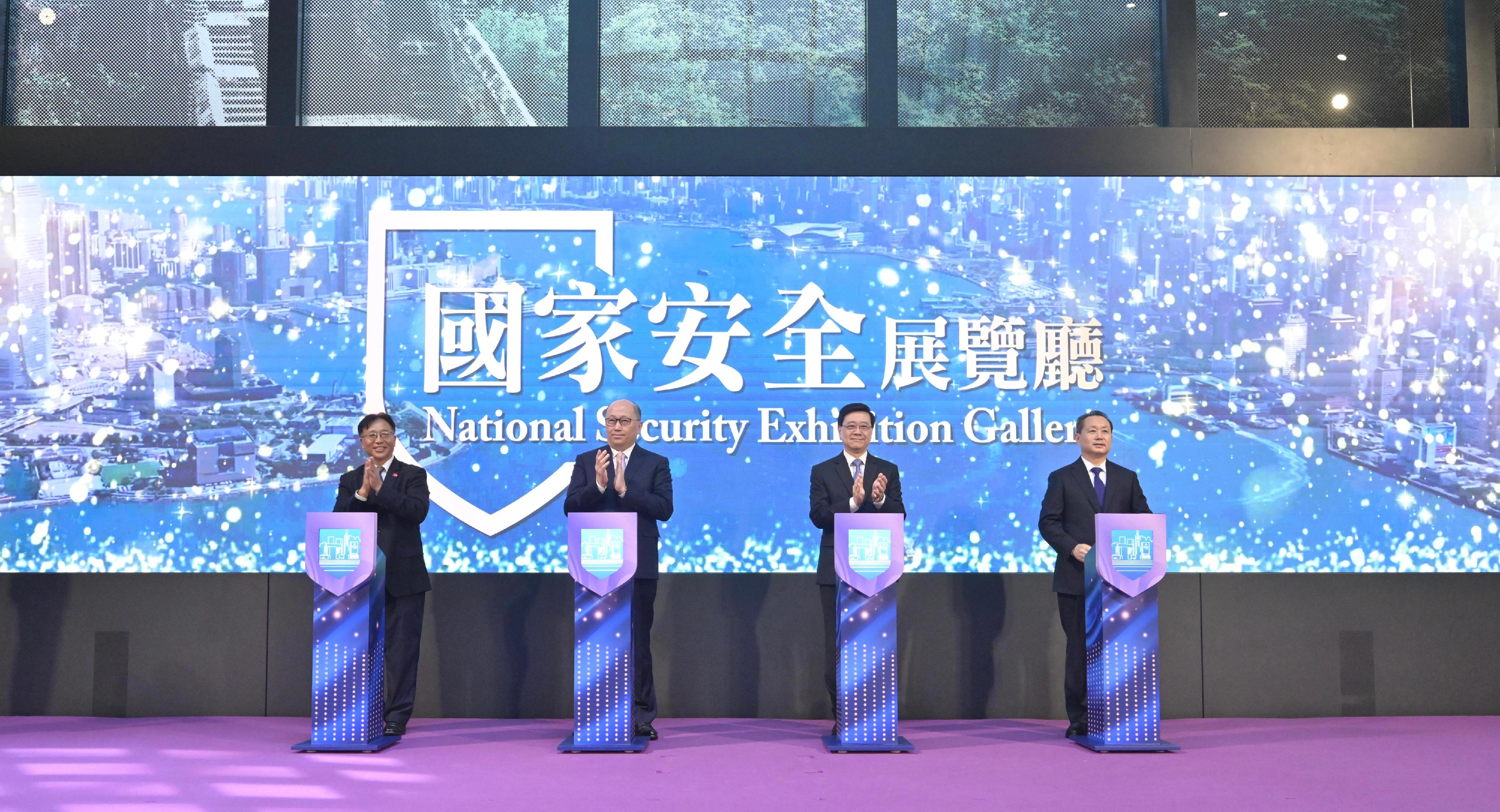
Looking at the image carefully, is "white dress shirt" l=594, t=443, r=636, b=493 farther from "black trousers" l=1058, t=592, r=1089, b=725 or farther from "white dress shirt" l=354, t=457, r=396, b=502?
"black trousers" l=1058, t=592, r=1089, b=725

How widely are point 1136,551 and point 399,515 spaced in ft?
10.1

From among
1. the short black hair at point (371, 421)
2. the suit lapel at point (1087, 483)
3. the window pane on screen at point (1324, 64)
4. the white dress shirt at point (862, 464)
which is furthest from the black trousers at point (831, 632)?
the window pane on screen at point (1324, 64)

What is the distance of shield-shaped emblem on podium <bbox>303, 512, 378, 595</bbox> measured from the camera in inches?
197

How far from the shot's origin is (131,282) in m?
6.32

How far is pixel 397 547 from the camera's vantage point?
17.7 feet

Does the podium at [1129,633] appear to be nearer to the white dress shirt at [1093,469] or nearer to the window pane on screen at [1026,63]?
the white dress shirt at [1093,469]

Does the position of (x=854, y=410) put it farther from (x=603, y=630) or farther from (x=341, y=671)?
(x=341, y=671)

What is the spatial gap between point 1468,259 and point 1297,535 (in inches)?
65.7

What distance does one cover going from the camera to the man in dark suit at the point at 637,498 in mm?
5293

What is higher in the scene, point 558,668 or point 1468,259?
point 1468,259

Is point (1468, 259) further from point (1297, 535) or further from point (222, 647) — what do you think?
point (222, 647)

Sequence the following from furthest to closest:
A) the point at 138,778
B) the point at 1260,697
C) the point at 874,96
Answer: the point at 874,96 → the point at 1260,697 → the point at 138,778

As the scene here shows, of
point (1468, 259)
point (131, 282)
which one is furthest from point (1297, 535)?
point (131, 282)

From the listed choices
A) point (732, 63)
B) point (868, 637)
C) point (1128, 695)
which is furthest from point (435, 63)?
point (1128, 695)
